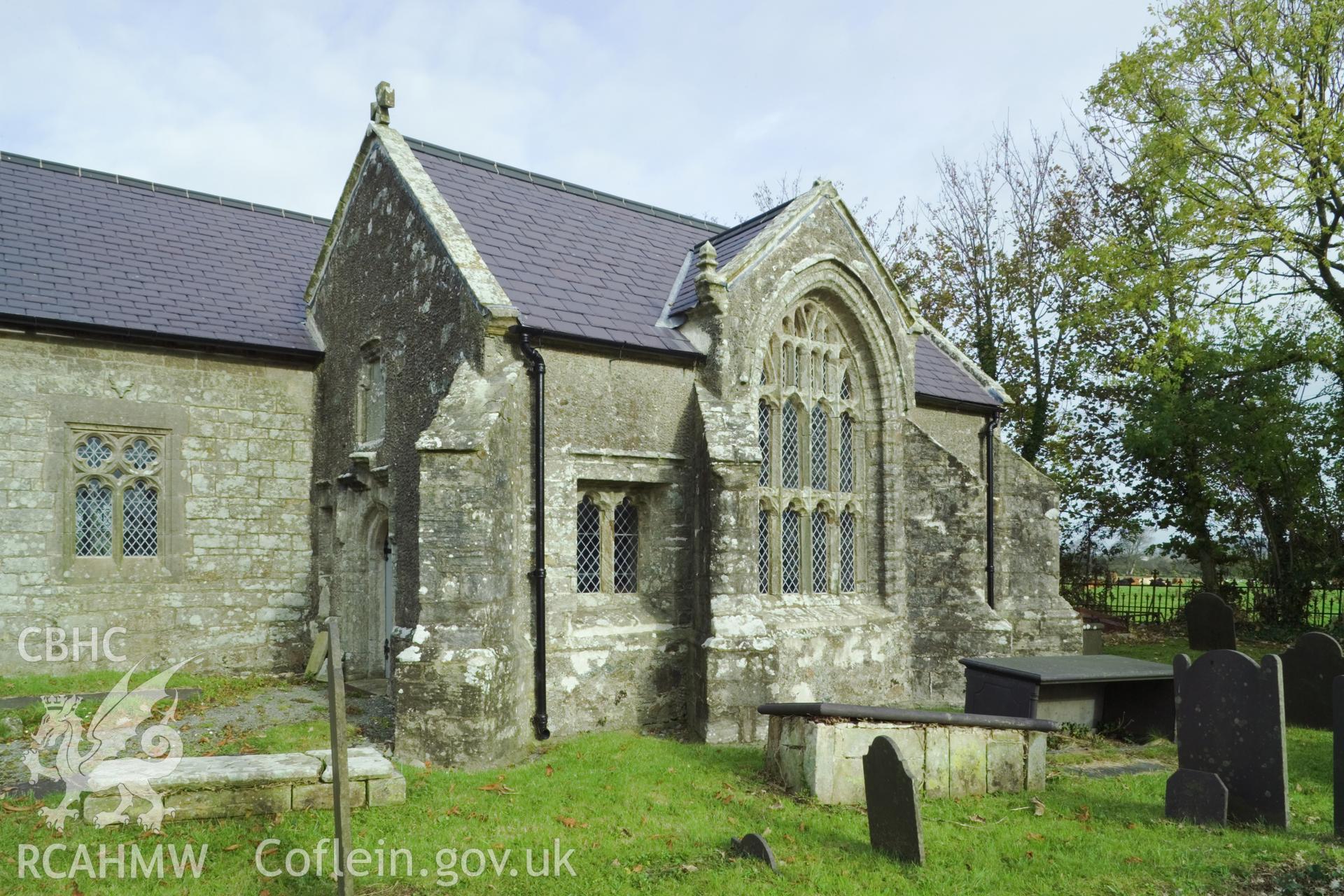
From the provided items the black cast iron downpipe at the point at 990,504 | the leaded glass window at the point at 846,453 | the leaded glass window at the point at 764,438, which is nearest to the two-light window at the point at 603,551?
the leaded glass window at the point at 764,438

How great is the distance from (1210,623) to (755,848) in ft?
49.1

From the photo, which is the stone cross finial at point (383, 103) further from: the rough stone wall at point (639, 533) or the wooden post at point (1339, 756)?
the wooden post at point (1339, 756)

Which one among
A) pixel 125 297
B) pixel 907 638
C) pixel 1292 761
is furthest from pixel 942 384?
pixel 125 297

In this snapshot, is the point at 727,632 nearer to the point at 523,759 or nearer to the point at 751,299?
the point at 523,759

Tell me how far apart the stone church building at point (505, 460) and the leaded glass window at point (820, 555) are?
0.06m

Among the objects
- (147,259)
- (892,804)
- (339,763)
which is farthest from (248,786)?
(147,259)

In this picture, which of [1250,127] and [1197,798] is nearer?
[1197,798]

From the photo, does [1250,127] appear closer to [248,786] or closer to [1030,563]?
[1030,563]

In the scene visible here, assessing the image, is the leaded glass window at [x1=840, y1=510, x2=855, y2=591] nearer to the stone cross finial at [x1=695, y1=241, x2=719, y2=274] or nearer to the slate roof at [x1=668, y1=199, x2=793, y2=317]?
the slate roof at [x1=668, y1=199, x2=793, y2=317]

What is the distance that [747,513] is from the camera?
10.6 metres

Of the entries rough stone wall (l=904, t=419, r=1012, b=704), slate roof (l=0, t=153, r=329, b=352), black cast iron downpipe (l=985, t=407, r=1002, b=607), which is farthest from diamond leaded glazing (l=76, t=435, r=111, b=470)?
black cast iron downpipe (l=985, t=407, r=1002, b=607)

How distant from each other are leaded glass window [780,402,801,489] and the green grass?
481 cm

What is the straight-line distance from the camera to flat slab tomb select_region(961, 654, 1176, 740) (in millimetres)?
10164

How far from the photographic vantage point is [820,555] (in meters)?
12.9
